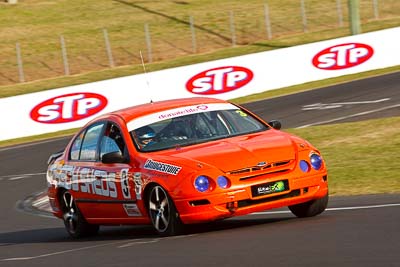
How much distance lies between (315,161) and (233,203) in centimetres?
101

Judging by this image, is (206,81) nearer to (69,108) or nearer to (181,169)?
(69,108)

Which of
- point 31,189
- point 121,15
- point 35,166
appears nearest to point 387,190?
point 31,189

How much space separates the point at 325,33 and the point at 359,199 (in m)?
33.3

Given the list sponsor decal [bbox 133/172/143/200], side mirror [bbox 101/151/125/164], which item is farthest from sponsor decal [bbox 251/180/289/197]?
side mirror [bbox 101/151/125/164]

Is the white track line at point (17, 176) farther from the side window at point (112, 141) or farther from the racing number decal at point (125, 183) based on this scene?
the racing number decal at point (125, 183)

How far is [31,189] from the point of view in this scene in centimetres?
1812

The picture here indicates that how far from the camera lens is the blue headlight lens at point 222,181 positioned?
31.8 feet

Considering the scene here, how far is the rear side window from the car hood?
143 centimetres

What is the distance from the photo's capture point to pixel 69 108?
94.1ft

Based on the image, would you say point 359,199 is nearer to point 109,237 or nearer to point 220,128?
point 220,128

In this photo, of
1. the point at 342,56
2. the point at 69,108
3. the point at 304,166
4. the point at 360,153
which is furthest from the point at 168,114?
the point at 342,56

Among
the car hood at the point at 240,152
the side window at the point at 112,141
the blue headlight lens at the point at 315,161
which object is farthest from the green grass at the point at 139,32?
the blue headlight lens at the point at 315,161

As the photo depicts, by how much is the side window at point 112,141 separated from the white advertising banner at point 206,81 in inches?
600

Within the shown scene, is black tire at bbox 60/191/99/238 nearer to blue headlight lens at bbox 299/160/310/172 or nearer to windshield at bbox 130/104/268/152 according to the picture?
windshield at bbox 130/104/268/152
